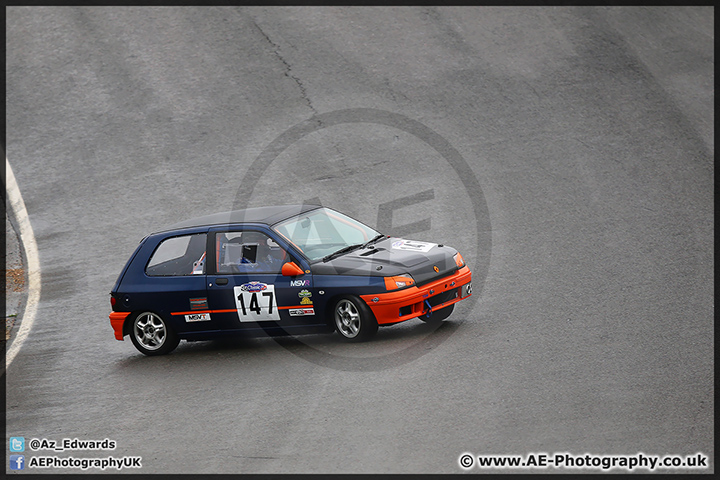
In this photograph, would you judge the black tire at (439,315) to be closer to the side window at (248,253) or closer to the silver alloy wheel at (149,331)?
A: the side window at (248,253)

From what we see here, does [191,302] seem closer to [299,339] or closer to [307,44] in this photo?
[299,339]

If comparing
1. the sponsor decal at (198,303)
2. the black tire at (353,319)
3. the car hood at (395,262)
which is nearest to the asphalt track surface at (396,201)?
the black tire at (353,319)

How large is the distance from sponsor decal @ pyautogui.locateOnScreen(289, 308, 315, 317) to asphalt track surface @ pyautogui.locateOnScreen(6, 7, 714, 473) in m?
0.44

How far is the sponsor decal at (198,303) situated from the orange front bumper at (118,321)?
0.96 m

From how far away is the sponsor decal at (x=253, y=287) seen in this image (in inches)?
379

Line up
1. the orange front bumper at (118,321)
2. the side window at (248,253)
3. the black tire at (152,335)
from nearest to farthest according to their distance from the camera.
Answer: the side window at (248,253) → the black tire at (152,335) → the orange front bumper at (118,321)

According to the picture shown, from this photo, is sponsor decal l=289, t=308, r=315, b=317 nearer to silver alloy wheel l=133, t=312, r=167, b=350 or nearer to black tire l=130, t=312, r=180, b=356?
black tire l=130, t=312, r=180, b=356

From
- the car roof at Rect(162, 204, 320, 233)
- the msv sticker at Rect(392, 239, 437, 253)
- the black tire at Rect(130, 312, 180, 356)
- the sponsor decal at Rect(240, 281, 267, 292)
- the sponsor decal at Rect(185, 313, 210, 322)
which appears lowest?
the black tire at Rect(130, 312, 180, 356)

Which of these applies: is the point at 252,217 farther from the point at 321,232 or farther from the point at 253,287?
the point at 253,287

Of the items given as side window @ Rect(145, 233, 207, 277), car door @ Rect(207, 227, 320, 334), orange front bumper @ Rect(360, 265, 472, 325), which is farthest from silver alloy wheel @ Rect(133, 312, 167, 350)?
orange front bumper @ Rect(360, 265, 472, 325)

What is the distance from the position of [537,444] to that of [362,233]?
4543 millimetres

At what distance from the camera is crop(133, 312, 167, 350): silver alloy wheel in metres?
10.4

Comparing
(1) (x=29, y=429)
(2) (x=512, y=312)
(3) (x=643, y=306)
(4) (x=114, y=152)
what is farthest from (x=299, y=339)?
(4) (x=114, y=152)

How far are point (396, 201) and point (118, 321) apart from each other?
6125mm
